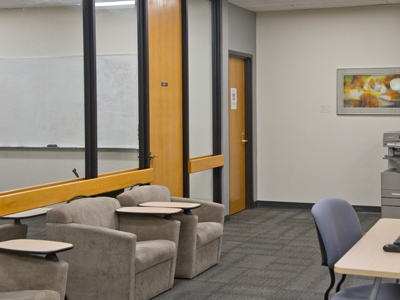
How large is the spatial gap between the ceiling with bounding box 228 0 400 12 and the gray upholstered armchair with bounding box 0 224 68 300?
16.7ft

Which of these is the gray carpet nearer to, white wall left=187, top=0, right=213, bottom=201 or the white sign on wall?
white wall left=187, top=0, right=213, bottom=201

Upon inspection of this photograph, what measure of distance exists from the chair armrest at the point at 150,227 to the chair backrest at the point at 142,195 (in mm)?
201

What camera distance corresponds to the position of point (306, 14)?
8195 millimetres

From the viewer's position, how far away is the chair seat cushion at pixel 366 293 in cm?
296

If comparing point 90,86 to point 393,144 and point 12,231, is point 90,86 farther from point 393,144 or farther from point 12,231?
point 393,144

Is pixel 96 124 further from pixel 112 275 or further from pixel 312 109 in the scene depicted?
pixel 312 109

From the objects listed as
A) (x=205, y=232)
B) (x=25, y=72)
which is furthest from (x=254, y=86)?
(x=25, y=72)

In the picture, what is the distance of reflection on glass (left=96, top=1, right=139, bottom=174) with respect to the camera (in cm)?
491

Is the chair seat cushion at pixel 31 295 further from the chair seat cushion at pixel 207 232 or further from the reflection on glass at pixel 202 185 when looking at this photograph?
the reflection on glass at pixel 202 185

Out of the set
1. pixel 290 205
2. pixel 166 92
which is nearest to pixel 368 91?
pixel 290 205

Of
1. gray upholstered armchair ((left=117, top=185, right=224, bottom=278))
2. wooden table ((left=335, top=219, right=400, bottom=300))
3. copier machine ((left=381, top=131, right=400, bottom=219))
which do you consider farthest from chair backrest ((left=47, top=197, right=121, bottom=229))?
copier machine ((left=381, top=131, right=400, bottom=219))

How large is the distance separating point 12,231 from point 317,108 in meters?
5.35

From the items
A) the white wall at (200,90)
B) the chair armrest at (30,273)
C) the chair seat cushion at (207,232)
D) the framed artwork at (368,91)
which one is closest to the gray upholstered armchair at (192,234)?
the chair seat cushion at (207,232)

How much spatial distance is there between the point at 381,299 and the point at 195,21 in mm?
4523
